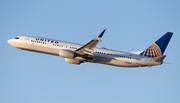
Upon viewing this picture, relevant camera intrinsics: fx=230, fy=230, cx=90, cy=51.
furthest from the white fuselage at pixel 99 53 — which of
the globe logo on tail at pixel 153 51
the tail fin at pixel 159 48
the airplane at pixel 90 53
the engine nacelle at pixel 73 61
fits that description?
the tail fin at pixel 159 48

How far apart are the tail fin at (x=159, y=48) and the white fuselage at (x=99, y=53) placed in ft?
6.78

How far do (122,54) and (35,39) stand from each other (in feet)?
61.1

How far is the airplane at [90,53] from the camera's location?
4641 centimetres

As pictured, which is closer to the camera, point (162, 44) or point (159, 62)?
point (159, 62)

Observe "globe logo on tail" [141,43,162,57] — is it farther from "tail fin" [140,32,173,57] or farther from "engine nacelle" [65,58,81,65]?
"engine nacelle" [65,58,81,65]

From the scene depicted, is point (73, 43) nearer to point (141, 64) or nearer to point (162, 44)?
point (141, 64)

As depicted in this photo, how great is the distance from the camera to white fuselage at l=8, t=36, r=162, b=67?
4728 centimetres

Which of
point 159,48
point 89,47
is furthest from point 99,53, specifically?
point 159,48

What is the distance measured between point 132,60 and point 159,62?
5335mm

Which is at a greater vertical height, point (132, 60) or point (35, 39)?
point (35, 39)

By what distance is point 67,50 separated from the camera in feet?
151

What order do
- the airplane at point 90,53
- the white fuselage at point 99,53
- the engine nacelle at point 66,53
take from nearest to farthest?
the engine nacelle at point 66,53 < the airplane at point 90,53 < the white fuselage at point 99,53

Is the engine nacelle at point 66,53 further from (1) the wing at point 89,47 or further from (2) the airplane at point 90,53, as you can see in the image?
(1) the wing at point 89,47

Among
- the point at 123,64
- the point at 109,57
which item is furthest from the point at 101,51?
the point at 123,64
